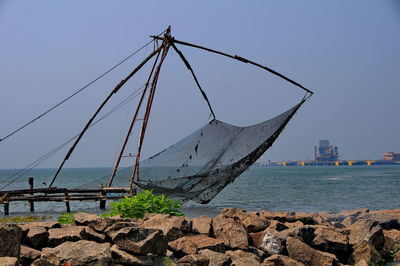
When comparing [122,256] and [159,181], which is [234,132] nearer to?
[159,181]

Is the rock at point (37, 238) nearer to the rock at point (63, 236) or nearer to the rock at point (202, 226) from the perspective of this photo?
the rock at point (63, 236)

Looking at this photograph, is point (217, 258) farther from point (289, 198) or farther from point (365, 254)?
point (289, 198)

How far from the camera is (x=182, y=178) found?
61.5 ft

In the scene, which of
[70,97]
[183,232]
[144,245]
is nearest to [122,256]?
[144,245]

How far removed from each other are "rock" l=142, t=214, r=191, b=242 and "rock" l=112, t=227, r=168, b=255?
118 cm

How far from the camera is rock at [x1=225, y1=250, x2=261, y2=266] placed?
310 inches

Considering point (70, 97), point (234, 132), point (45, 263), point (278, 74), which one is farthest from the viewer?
point (234, 132)

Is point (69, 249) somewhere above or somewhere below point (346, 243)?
above

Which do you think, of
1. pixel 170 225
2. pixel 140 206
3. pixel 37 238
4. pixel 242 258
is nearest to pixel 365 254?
pixel 242 258

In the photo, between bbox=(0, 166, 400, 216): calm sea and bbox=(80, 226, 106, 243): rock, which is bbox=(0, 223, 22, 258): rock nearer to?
bbox=(80, 226, 106, 243): rock

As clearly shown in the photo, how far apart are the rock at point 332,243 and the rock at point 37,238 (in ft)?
17.3

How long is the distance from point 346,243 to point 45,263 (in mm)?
6473

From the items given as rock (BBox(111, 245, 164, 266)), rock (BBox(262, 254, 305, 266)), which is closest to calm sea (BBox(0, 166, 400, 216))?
rock (BBox(262, 254, 305, 266))

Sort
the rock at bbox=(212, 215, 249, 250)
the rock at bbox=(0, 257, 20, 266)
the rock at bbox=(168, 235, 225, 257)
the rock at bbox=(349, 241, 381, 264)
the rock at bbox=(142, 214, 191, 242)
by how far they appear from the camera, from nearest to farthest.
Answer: the rock at bbox=(0, 257, 20, 266)
the rock at bbox=(168, 235, 225, 257)
the rock at bbox=(142, 214, 191, 242)
the rock at bbox=(212, 215, 249, 250)
the rock at bbox=(349, 241, 381, 264)
